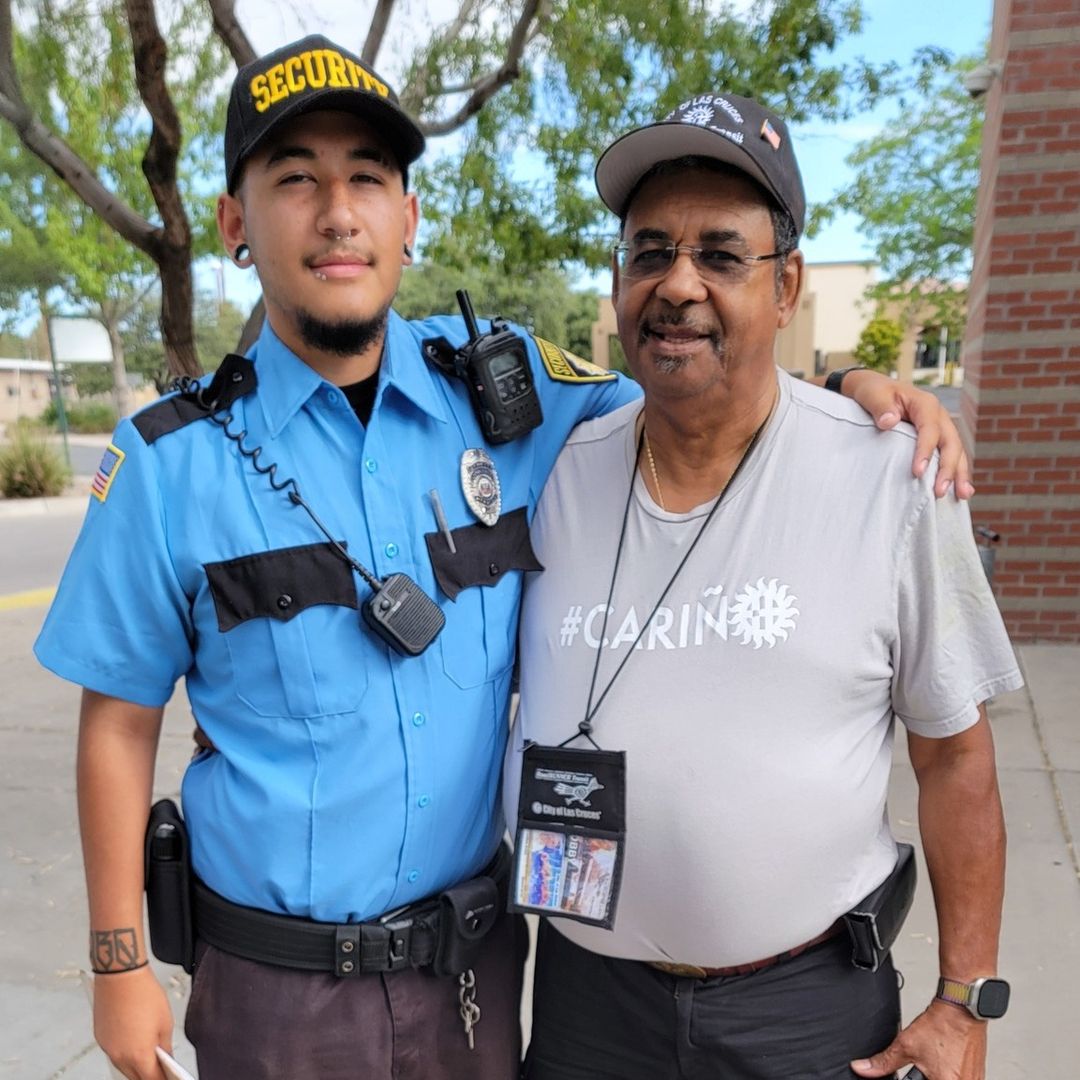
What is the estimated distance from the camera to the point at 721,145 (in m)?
1.52

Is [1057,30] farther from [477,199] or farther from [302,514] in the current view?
[302,514]

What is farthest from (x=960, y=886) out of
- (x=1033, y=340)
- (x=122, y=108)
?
(x=122, y=108)

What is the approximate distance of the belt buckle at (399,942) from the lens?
1.63 metres

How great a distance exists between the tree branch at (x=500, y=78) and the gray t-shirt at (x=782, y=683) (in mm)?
4852

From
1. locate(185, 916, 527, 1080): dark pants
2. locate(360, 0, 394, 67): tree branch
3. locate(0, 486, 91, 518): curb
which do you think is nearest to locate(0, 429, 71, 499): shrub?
locate(0, 486, 91, 518): curb

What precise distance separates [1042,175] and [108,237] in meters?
11.5

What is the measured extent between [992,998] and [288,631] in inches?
50.1

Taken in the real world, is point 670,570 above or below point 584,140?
below

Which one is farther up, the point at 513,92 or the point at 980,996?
the point at 513,92

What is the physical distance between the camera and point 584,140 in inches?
280

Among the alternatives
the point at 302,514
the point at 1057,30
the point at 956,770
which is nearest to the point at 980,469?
the point at 1057,30

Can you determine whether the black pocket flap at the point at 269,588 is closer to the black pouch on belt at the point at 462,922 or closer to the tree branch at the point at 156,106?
the black pouch on belt at the point at 462,922

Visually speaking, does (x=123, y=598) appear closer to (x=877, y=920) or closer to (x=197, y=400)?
(x=197, y=400)

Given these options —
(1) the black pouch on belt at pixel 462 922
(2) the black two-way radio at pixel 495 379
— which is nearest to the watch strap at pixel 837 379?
(2) the black two-way radio at pixel 495 379
